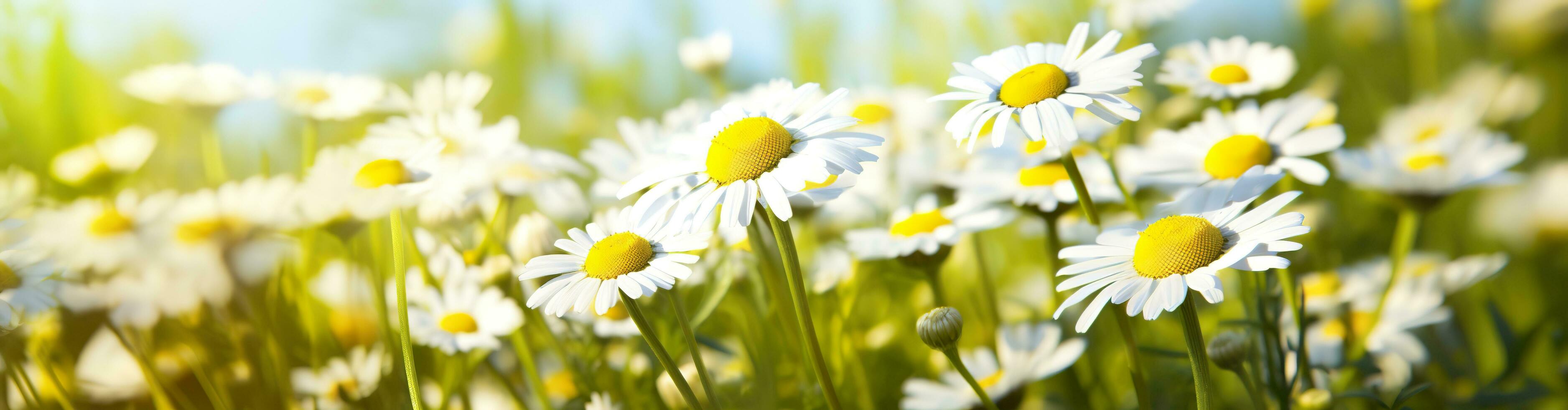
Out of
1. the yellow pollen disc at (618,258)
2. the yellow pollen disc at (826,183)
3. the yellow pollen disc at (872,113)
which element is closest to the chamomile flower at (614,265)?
the yellow pollen disc at (618,258)

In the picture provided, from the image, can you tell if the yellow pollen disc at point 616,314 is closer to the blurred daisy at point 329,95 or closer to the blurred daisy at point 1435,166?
the blurred daisy at point 329,95

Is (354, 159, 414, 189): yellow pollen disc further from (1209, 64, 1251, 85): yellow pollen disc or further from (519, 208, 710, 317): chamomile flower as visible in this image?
(1209, 64, 1251, 85): yellow pollen disc

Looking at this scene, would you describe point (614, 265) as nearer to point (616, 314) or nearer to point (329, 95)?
point (616, 314)

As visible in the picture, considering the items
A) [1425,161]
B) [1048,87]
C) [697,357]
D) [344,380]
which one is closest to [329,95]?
[344,380]

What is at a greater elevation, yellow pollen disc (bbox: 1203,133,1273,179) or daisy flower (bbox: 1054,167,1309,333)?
yellow pollen disc (bbox: 1203,133,1273,179)

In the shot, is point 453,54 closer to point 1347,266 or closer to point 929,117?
point 929,117

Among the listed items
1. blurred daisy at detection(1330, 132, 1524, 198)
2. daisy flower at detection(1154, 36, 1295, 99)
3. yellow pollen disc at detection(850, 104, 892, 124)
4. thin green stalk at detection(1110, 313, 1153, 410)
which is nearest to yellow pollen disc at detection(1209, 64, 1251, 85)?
daisy flower at detection(1154, 36, 1295, 99)
